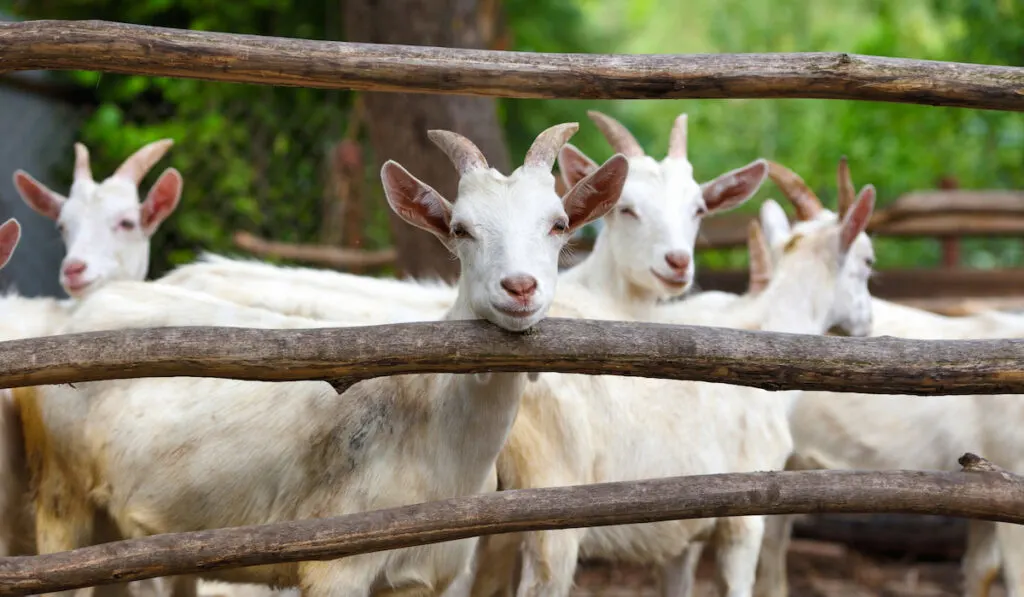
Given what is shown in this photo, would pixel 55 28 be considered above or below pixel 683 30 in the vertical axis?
below

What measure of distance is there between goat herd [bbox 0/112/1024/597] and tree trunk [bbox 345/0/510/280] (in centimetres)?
219

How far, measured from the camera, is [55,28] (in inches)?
121

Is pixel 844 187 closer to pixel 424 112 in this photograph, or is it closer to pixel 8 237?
pixel 424 112

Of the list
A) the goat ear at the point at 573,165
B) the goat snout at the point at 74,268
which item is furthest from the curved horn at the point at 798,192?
the goat snout at the point at 74,268

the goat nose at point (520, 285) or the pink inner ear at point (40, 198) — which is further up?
the pink inner ear at point (40, 198)

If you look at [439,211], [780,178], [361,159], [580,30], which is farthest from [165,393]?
[580,30]

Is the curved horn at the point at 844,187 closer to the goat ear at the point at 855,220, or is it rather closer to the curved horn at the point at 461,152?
the goat ear at the point at 855,220

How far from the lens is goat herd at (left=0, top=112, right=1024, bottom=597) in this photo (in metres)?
3.47

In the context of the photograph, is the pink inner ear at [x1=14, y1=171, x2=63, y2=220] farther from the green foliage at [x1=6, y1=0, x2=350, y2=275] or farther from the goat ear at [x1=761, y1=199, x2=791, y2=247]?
the goat ear at [x1=761, y1=199, x2=791, y2=247]

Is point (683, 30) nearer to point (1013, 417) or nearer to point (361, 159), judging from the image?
point (361, 159)

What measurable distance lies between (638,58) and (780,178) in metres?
2.53

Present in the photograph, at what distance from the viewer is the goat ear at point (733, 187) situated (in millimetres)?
4883

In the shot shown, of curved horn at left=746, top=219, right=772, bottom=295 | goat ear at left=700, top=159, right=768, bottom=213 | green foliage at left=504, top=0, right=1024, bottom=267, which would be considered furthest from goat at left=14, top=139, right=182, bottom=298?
green foliage at left=504, top=0, right=1024, bottom=267

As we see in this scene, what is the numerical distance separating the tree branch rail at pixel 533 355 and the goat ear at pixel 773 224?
2533 mm
